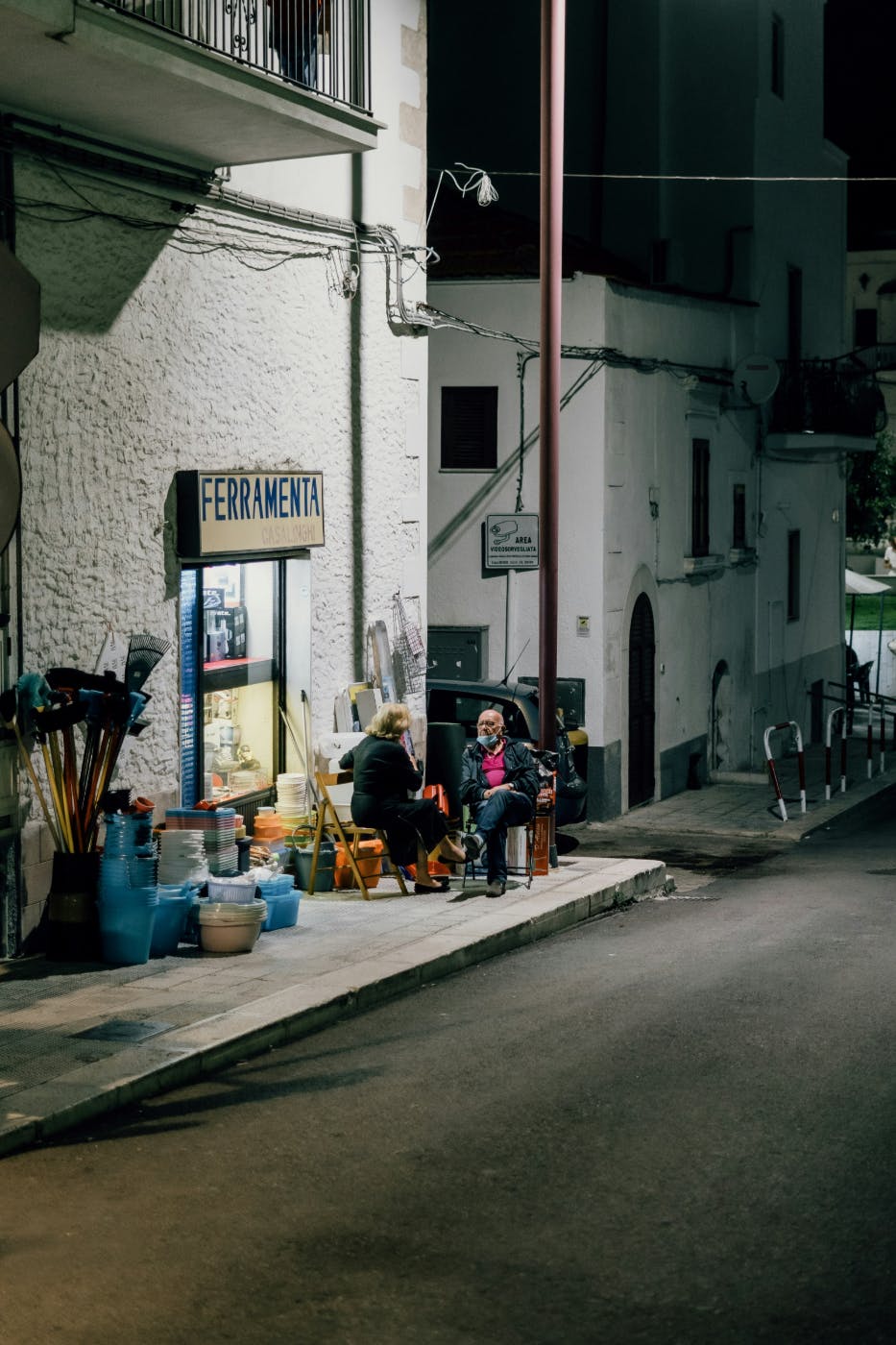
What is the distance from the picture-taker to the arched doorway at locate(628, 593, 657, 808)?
22078mm

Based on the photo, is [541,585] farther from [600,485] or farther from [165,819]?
[600,485]

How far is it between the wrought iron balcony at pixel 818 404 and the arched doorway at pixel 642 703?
6.00m

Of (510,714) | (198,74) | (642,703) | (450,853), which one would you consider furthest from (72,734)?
(642,703)

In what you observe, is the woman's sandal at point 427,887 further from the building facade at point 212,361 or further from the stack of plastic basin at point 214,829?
the stack of plastic basin at point 214,829

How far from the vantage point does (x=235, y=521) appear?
1273cm

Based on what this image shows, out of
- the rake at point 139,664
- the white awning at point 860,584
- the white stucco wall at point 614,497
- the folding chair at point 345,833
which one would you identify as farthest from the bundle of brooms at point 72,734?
the white awning at point 860,584

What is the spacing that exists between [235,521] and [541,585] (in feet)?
10.3

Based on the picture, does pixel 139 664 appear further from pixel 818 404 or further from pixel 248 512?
pixel 818 404

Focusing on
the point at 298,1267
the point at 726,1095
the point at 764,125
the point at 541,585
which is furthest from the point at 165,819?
the point at 764,125

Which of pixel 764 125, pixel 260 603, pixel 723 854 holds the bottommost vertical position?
pixel 723 854

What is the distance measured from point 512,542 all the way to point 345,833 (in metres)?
6.22

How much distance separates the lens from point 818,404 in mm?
27891

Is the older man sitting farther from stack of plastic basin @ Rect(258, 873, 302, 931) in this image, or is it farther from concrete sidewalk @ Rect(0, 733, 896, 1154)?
stack of plastic basin @ Rect(258, 873, 302, 931)

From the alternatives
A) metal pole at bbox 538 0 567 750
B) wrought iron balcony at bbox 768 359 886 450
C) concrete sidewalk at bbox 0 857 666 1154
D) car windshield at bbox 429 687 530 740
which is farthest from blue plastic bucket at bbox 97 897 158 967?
wrought iron balcony at bbox 768 359 886 450
